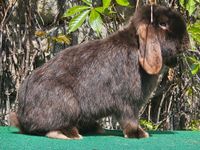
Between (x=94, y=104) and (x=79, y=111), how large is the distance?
13cm

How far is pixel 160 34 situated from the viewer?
4570 millimetres

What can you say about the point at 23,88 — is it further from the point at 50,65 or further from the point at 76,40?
the point at 76,40

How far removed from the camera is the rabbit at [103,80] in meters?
4.42

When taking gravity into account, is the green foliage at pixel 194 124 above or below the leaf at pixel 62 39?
below

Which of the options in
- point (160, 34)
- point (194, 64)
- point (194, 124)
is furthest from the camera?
point (194, 124)

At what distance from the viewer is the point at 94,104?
454cm

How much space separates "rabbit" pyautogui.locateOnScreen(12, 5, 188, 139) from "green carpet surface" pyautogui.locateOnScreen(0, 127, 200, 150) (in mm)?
119

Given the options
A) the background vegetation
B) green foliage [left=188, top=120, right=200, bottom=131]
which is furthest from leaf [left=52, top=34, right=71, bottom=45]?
green foliage [left=188, top=120, right=200, bottom=131]

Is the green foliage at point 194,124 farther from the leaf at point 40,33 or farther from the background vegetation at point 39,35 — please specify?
the leaf at point 40,33

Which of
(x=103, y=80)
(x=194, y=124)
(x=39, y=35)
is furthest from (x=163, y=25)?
(x=194, y=124)

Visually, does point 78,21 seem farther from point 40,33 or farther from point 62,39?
point 40,33

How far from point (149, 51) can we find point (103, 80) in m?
0.39

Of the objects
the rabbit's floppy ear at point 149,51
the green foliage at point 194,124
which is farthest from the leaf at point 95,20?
the green foliage at point 194,124

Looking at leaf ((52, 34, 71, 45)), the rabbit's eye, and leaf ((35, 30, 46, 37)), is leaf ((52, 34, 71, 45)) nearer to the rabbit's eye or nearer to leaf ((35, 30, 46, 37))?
leaf ((35, 30, 46, 37))
